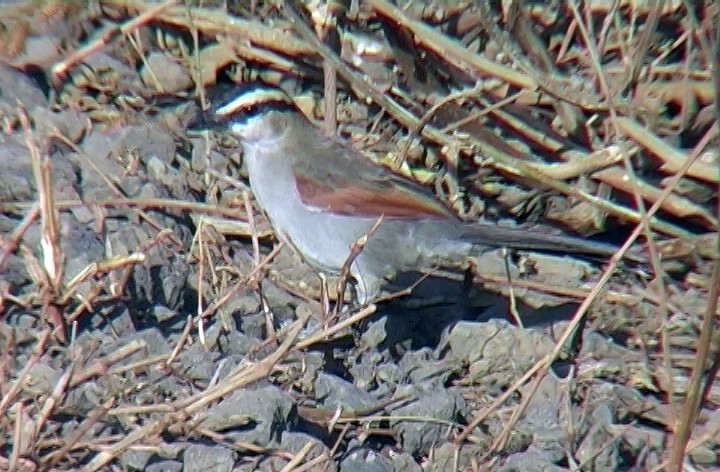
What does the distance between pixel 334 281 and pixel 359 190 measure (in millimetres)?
500

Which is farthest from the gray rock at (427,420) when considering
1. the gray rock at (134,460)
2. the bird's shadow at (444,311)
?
the gray rock at (134,460)

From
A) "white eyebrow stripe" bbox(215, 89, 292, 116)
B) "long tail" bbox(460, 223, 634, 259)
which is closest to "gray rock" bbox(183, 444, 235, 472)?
"long tail" bbox(460, 223, 634, 259)

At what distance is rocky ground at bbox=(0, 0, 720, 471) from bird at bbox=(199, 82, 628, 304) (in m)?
0.17

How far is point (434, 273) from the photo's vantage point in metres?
6.45

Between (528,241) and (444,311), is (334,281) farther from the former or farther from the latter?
(528,241)

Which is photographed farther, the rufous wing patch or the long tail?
the rufous wing patch

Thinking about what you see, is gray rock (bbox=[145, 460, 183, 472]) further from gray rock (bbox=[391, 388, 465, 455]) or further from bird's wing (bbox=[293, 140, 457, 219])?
bird's wing (bbox=[293, 140, 457, 219])

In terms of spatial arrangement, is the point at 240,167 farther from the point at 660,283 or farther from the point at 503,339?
the point at 660,283

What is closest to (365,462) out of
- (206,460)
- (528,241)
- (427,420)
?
(427,420)

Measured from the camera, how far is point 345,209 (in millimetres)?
5973

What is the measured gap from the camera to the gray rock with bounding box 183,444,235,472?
4770mm

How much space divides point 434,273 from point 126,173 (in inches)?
58.6

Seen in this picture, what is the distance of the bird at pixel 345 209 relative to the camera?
5.91 meters

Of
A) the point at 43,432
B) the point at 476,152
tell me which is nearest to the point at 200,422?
the point at 43,432
